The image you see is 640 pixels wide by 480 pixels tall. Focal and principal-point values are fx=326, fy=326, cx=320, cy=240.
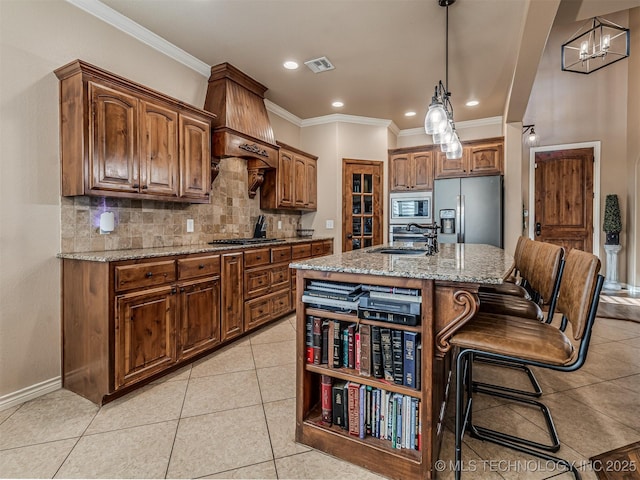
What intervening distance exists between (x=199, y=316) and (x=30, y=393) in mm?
1105

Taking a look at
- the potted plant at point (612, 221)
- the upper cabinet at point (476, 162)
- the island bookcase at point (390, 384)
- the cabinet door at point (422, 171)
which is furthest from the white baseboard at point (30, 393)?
the potted plant at point (612, 221)

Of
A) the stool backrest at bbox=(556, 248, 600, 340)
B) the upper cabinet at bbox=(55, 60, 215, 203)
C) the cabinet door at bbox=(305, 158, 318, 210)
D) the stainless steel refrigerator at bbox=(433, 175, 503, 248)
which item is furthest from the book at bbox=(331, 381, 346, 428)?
the stainless steel refrigerator at bbox=(433, 175, 503, 248)

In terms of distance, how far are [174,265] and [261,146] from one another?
6.18 ft

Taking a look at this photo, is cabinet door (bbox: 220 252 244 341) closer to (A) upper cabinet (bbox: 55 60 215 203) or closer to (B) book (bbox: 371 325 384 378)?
(A) upper cabinet (bbox: 55 60 215 203)

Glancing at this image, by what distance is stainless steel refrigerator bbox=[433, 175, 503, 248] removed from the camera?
4488mm

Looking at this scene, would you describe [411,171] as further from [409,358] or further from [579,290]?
[409,358]

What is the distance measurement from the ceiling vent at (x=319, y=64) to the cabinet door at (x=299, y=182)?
4.16 feet

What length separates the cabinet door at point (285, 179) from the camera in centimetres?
424

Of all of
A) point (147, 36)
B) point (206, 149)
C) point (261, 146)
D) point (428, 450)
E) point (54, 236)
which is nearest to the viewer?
point (428, 450)

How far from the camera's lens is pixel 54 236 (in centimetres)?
222

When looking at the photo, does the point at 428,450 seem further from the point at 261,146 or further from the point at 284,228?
the point at 284,228

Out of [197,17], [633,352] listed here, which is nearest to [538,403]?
[633,352]

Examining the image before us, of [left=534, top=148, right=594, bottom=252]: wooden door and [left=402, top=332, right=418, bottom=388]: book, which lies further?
[left=534, top=148, right=594, bottom=252]: wooden door

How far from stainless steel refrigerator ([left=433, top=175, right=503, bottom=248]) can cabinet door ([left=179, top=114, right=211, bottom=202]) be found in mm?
3334
